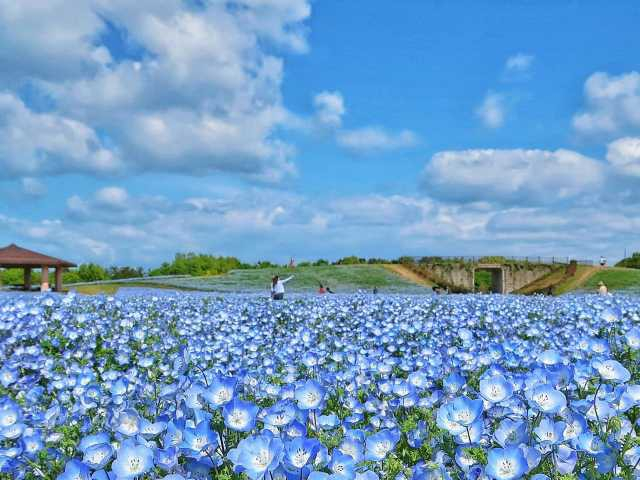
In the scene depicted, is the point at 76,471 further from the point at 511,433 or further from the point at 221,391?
the point at 511,433

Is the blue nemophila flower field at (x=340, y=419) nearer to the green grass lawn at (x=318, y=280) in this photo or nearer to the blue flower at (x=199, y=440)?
the blue flower at (x=199, y=440)

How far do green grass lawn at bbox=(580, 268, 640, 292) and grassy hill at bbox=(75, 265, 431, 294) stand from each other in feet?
34.9

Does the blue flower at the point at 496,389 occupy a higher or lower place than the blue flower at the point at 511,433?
higher

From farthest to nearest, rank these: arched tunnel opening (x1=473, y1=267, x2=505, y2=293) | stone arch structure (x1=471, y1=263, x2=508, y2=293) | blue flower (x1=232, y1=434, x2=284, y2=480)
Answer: arched tunnel opening (x1=473, y1=267, x2=505, y2=293)
stone arch structure (x1=471, y1=263, x2=508, y2=293)
blue flower (x1=232, y1=434, x2=284, y2=480)

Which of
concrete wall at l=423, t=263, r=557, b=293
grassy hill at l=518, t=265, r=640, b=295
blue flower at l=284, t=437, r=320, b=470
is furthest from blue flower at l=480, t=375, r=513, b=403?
concrete wall at l=423, t=263, r=557, b=293

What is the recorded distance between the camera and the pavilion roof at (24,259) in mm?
31453

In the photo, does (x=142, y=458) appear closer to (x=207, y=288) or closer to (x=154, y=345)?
(x=154, y=345)

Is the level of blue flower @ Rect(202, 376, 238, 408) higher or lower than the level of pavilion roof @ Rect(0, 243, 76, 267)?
lower

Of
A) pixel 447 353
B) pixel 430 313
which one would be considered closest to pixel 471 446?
pixel 447 353

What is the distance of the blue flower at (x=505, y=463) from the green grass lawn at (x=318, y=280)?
115ft

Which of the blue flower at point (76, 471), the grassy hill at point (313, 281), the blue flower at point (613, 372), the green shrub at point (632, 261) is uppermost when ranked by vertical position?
the green shrub at point (632, 261)

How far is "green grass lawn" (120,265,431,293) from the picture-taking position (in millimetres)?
38956

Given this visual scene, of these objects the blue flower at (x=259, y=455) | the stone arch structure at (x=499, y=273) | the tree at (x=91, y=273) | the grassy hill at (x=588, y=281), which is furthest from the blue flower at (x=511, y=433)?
the tree at (x=91, y=273)

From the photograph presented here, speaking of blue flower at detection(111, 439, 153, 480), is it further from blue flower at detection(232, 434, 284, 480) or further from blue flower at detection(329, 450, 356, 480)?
blue flower at detection(329, 450, 356, 480)
